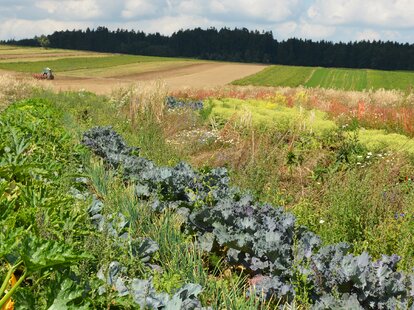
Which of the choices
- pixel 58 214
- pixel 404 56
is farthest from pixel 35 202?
pixel 404 56

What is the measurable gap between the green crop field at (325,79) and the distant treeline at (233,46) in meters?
37.4

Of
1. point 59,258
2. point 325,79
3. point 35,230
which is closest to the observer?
point 59,258

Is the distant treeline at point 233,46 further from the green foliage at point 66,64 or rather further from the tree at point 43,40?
the green foliage at point 66,64

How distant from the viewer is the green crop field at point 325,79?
54.6m

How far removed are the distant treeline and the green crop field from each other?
37382 millimetres

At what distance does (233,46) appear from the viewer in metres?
124

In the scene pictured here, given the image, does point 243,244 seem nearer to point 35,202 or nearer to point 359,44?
point 35,202

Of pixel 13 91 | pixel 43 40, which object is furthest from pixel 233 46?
pixel 13 91

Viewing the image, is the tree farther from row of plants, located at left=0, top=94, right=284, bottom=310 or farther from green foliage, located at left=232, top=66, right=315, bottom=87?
row of plants, located at left=0, top=94, right=284, bottom=310

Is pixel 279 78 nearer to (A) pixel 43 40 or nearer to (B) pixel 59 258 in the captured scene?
(B) pixel 59 258

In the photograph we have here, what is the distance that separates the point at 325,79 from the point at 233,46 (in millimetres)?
63214

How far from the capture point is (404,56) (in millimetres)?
101875

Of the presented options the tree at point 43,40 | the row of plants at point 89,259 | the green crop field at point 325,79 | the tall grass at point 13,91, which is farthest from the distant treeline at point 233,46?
the row of plants at point 89,259

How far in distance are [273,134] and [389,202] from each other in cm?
428
